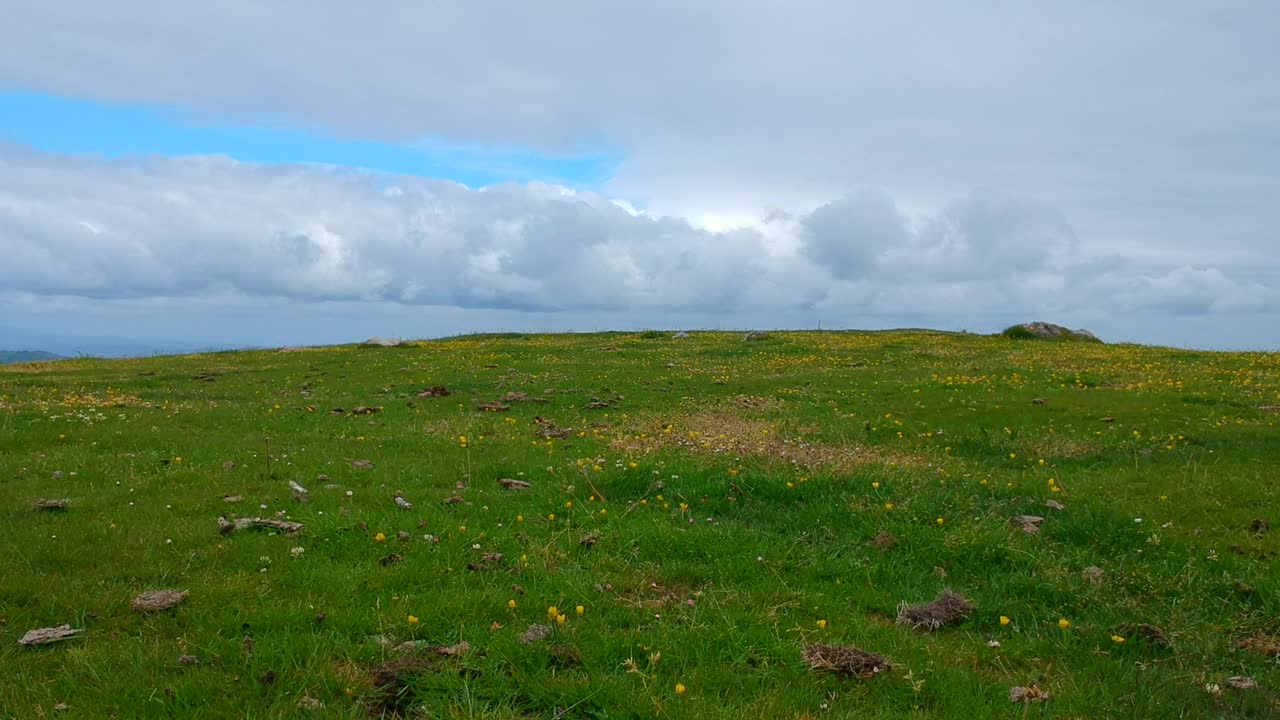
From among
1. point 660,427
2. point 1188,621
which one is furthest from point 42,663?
point 660,427

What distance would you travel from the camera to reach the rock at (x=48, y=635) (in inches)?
261

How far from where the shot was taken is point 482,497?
11.5 m

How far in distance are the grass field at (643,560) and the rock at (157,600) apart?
0.39 feet

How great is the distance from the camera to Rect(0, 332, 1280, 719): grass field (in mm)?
6270

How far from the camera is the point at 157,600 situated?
7465mm

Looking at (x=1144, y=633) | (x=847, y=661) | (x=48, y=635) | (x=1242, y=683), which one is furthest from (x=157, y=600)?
(x=1242, y=683)

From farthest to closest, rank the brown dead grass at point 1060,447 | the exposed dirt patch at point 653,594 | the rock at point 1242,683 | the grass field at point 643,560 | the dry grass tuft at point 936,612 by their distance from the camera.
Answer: the brown dead grass at point 1060,447 → the exposed dirt patch at point 653,594 → the dry grass tuft at point 936,612 → the rock at point 1242,683 → the grass field at point 643,560

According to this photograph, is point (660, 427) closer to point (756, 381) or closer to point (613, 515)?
point (613, 515)

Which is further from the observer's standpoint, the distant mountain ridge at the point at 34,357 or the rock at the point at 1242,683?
the distant mountain ridge at the point at 34,357

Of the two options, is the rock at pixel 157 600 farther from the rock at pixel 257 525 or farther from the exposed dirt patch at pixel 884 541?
the exposed dirt patch at pixel 884 541

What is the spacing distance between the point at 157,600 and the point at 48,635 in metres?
0.88

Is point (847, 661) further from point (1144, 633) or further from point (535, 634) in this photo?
point (1144, 633)

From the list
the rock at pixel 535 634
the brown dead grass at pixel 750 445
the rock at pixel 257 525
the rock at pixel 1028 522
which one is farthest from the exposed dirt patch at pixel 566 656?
the brown dead grass at pixel 750 445

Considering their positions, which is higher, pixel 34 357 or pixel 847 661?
pixel 34 357
